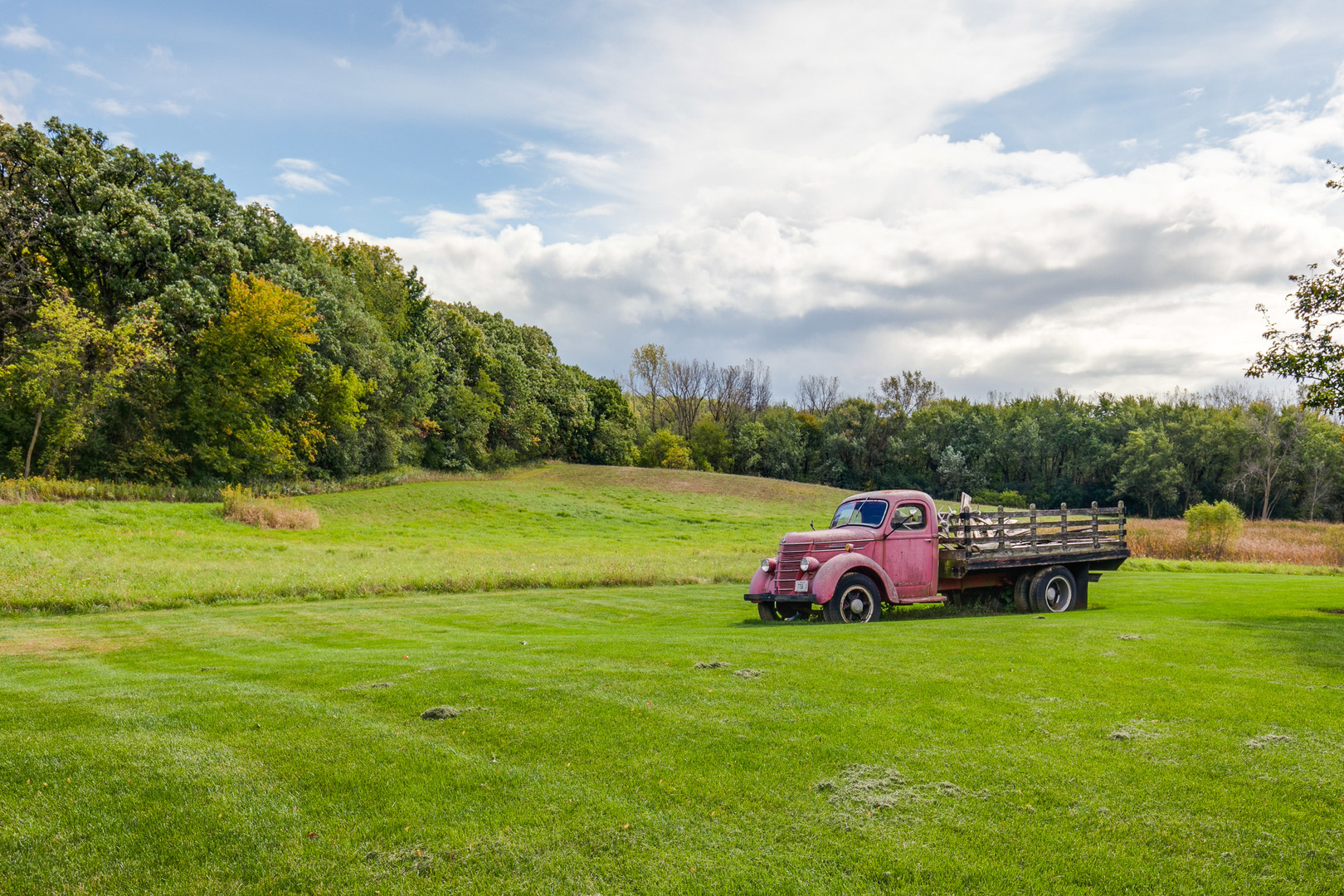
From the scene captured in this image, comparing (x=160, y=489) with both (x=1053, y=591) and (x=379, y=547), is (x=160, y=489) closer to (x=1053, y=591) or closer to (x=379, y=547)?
(x=379, y=547)

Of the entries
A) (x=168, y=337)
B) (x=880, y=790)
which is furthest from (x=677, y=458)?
(x=880, y=790)

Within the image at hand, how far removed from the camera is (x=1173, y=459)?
8006 cm

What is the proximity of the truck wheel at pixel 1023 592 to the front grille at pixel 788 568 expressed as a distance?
562 cm

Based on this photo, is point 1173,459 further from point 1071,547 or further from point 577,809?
point 577,809

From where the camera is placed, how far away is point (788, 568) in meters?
15.3

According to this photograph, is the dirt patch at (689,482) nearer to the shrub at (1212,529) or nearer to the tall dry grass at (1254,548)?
the tall dry grass at (1254,548)

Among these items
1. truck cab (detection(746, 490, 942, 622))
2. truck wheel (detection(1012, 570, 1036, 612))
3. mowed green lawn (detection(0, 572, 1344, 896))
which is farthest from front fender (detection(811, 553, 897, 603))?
truck wheel (detection(1012, 570, 1036, 612))

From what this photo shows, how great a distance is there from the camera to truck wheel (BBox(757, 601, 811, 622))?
1559 cm

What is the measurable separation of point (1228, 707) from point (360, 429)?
56.2 meters

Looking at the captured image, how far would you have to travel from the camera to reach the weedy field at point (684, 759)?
15.1ft

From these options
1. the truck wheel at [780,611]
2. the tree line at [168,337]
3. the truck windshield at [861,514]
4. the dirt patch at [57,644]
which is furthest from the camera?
the tree line at [168,337]

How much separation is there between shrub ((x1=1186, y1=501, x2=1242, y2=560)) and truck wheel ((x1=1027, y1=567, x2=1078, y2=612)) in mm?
23388

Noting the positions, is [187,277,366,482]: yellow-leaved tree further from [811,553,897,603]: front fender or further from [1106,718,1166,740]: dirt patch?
[1106,718,1166,740]: dirt patch

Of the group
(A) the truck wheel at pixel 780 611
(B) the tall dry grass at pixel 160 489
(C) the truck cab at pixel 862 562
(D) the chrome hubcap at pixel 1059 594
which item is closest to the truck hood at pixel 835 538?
(C) the truck cab at pixel 862 562
